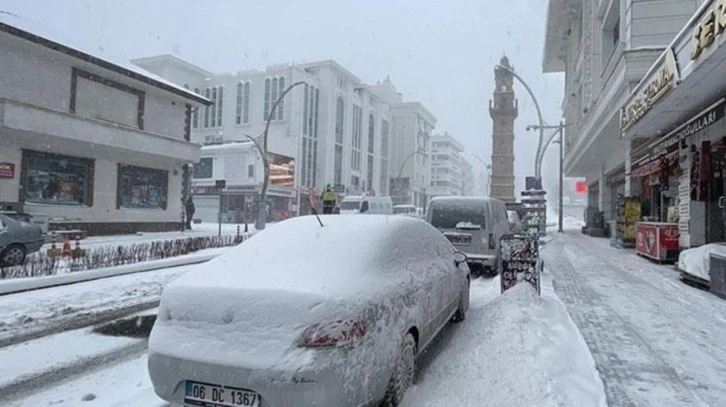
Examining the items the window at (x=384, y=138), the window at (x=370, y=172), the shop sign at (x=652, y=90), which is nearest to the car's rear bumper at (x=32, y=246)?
the shop sign at (x=652, y=90)

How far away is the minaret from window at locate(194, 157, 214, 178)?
29.7m

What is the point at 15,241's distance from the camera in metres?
11.2

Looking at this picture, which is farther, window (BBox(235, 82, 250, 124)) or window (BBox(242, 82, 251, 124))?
window (BBox(235, 82, 250, 124))

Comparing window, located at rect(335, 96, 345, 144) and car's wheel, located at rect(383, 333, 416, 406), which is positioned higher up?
window, located at rect(335, 96, 345, 144)

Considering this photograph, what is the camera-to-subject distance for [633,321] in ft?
22.4

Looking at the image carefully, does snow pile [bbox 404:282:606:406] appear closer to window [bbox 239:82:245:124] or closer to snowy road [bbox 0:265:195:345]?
snowy road [bbox 0:265:195:345]

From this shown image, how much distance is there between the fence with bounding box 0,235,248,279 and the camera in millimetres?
9961

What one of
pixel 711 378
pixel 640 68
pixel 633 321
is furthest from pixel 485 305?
pixel 640 68

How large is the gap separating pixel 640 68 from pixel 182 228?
2248 centimetres

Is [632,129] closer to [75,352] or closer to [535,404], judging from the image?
[535,404]

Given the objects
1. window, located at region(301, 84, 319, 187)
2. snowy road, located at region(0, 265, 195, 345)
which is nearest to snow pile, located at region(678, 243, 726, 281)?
snowy road, located at region(0, 265, 195, 345)

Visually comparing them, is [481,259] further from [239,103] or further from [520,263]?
[239,103]

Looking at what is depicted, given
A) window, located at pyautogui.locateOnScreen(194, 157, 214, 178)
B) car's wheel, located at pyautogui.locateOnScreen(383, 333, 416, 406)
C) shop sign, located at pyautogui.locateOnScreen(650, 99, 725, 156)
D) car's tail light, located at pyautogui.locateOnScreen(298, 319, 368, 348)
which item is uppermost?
window, located at pyautogui.locateOnScreen(194, 157, 214, 178)

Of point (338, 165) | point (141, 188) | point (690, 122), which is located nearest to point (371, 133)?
point (338, 165)
